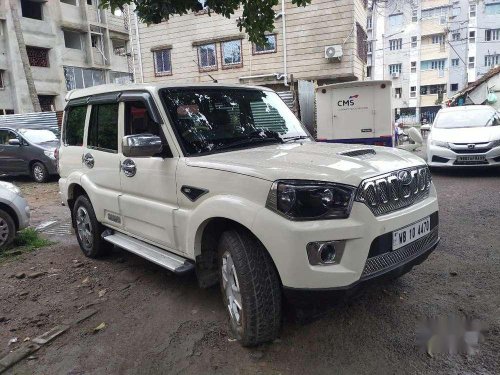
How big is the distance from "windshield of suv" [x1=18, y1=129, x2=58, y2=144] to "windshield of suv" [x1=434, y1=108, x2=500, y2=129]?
1052cm

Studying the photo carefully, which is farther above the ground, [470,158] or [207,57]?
[207,57]

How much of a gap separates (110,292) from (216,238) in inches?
59.4

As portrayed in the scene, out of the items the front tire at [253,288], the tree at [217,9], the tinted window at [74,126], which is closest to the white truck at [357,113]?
the tree at [217,9]

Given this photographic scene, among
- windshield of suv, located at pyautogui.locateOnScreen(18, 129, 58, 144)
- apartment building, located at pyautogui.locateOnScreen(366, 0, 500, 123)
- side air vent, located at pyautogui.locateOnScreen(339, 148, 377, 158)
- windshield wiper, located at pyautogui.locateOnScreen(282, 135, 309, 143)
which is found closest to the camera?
side air vent, located at pyautogui.locateOnScreen(339, 148, 377, 158)

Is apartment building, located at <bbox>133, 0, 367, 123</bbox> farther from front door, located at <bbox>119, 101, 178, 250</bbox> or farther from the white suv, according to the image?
front door, located at <bbox>119, 101, 178, 250</bbox>

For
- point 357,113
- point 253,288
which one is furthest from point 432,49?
point 253,288

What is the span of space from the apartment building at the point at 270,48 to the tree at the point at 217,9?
→ 8862 mm

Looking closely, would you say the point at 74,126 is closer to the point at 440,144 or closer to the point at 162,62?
the point at 440,144

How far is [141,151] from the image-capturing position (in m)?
3.00

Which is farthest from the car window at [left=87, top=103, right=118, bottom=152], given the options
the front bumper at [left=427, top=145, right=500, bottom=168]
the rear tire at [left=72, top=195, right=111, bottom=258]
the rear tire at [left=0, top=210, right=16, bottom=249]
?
the front bumper at [left=427, top=145, right=500, bottom=168]

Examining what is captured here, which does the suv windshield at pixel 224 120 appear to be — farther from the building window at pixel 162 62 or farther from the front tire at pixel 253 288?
the building window at pixel 162 62

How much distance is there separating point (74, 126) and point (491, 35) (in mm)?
49633

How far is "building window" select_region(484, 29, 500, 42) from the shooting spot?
42656 mm

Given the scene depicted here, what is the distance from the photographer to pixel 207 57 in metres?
17.8
